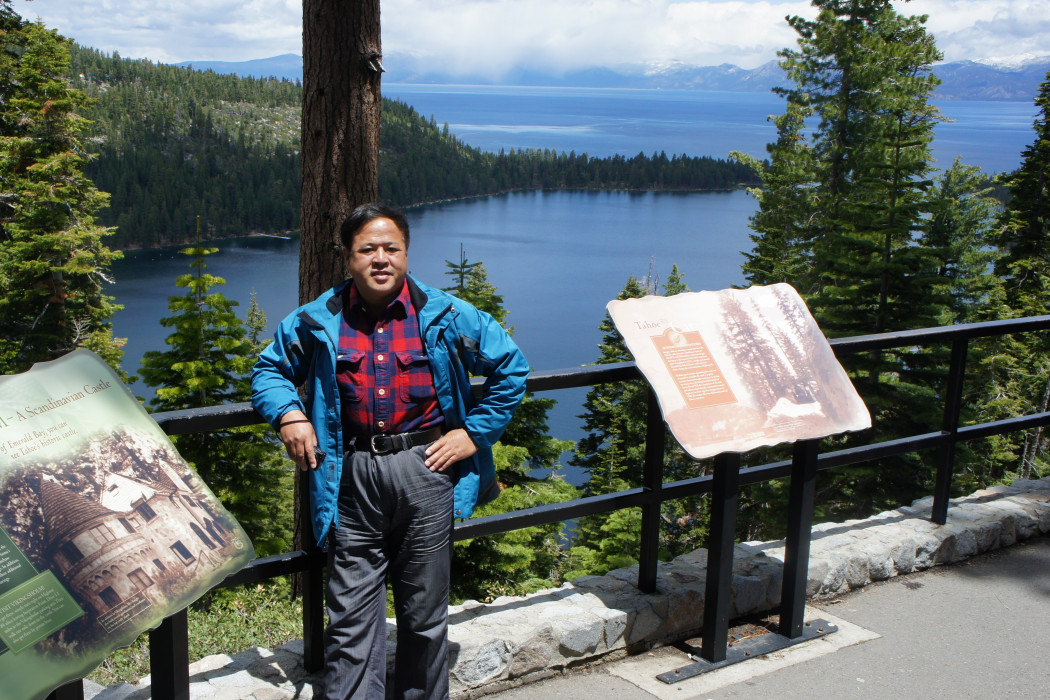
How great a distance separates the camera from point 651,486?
321 cm

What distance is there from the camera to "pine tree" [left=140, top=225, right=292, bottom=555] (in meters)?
20.4

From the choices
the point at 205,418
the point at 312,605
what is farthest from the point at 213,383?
the point at 205,418

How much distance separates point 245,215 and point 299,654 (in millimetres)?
101699

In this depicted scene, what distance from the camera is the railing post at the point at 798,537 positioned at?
3168mm

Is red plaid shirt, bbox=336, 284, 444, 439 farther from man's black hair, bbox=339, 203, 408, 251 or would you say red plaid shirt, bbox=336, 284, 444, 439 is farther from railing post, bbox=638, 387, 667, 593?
railing post, bbox=638, 387, 667, 593

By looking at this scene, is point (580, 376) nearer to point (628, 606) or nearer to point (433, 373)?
point (433, 373)

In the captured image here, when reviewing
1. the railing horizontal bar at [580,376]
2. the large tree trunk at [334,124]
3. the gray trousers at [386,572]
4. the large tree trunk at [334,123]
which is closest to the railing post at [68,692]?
the gray trousers at [386,572]

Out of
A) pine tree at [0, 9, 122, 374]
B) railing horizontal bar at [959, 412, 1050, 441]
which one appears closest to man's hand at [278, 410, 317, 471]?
railing horizontal bar at [959, 412, 1050, 441]

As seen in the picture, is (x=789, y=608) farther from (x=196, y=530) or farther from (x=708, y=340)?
(x=196, y=530)

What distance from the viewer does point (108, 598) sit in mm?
1835

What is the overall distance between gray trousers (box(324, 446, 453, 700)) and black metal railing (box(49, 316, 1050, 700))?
23cm

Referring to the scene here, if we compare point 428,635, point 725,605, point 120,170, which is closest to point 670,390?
point 725,605

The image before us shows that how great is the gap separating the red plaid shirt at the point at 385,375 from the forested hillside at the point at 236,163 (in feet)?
298

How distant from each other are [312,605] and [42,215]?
3197 cm
